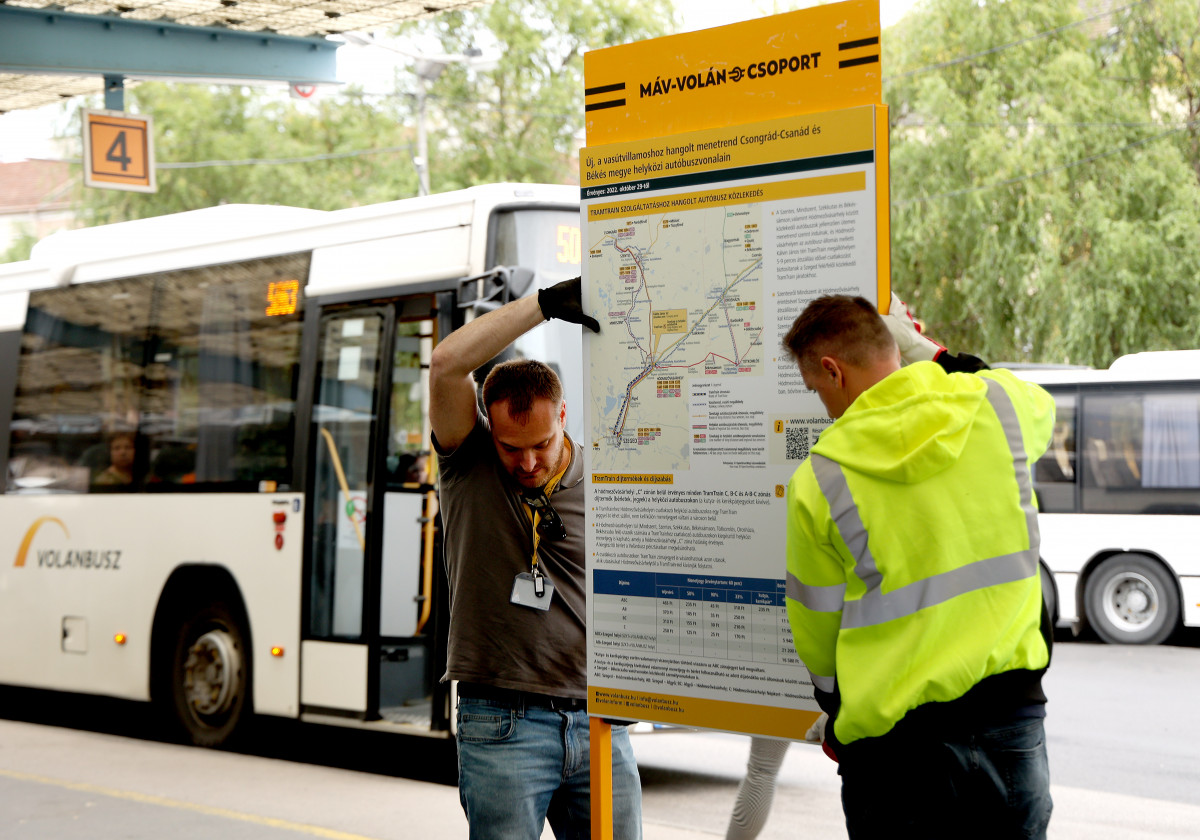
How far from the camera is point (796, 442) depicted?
327 centimetres

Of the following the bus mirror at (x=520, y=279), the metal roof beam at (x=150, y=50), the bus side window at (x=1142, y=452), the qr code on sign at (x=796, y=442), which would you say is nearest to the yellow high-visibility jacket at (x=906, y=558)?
the qr code on sign at (x=796, y=442)

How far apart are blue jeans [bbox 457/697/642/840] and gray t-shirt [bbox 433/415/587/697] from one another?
8 cm

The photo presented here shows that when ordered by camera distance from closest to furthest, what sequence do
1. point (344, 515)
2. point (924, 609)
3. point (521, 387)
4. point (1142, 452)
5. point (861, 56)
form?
1. point (924, 609)
2. point (861, 56)
3. point (521, 387)
4. point (344, 515)
5. point (1142, 452)

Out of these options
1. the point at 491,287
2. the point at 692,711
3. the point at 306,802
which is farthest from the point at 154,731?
the point at 692,711

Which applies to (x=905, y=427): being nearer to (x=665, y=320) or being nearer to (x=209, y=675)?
(x=665, y=320)

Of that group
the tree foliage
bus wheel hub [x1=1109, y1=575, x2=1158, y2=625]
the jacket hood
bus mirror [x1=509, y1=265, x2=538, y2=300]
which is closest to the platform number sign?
bus mirror [x1=509, y1=265, x2=538, y2=300]

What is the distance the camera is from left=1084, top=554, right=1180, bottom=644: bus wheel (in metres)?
14.8

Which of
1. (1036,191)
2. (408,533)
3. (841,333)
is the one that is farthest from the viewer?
(1036,191)

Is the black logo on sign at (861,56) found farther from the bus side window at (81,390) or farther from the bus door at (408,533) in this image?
the bus side window at (81,390)

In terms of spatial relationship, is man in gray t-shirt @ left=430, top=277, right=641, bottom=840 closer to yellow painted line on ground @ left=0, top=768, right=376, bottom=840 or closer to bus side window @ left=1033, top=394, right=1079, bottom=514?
yellow painted line on ground @ left=0, top=768, right=376, bottom=840

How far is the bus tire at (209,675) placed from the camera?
31.1 feet

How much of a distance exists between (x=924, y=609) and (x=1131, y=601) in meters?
13.4

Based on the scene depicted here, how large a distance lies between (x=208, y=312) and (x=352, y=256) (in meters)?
1.49

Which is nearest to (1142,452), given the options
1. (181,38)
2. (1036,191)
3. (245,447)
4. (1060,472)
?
(1060,472)
